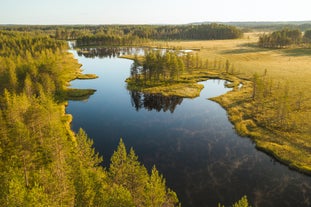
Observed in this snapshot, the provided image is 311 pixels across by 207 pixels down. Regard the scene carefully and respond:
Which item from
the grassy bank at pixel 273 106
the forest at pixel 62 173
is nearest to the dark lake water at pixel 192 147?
the grassy bank at pixel 273 106

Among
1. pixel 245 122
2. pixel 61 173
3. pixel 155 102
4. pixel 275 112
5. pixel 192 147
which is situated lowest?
pixel 192 147

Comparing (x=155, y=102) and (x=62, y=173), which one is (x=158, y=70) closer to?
(x=155, y=102)

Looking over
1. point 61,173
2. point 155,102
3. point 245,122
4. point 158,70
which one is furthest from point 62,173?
point 158,70

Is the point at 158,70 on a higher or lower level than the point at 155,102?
higher

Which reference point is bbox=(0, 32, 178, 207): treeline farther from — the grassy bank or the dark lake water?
the grassy bank

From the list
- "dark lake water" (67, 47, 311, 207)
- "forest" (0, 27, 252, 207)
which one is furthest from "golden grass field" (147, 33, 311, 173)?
"forest" (0, 27, 252, 207)

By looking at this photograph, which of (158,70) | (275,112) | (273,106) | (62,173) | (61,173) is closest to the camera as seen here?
(62,173)

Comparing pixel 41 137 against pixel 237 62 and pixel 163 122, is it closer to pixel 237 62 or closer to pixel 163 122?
pixel 163 122

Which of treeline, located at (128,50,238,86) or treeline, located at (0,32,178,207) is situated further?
treeline, located at (128,50,238,86)
